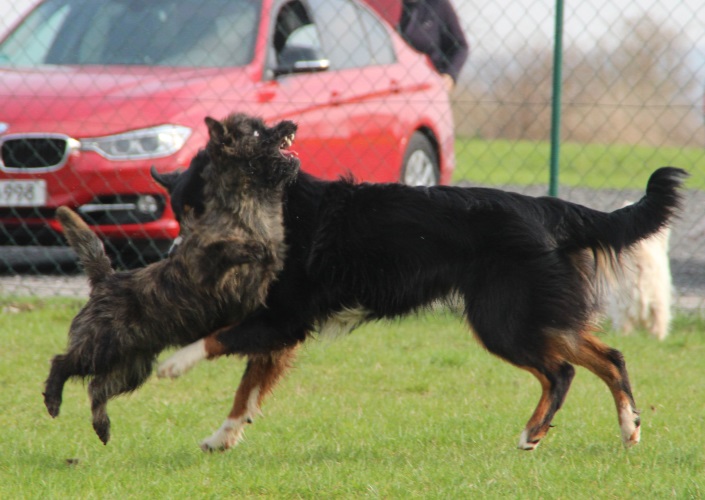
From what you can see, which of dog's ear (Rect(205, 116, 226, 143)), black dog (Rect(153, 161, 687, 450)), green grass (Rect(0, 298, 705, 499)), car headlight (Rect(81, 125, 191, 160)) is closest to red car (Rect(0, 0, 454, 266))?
car headlight (Rect(81, 125, 191, 160))

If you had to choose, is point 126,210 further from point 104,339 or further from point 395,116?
point 104,339

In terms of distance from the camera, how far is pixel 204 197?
3.89 metres

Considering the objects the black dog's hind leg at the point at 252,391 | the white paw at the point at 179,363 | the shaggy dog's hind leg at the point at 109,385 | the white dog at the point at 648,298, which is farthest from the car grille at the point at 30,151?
the white dog at the point at 648,298

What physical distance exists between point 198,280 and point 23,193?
300 centimetres

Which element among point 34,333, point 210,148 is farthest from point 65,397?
point 210,148

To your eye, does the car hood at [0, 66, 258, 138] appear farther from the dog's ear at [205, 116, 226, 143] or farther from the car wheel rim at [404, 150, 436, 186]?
the dog's ear at [205, 116, 226, 143]

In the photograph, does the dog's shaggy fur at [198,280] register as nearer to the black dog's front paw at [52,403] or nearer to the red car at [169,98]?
the black dog's front paw at [52,403]

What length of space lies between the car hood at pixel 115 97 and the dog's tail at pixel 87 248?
238cm

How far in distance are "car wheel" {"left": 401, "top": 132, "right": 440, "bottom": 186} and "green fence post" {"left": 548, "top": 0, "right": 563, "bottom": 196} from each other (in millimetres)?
1166

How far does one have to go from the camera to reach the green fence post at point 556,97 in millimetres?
6156

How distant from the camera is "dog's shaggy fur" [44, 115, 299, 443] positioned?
3.66 m

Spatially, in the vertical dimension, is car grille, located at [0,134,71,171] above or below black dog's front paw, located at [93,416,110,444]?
below

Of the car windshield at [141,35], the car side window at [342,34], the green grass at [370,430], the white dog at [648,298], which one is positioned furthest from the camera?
the car side window at [342,34]

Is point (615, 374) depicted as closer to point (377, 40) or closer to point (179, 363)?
point (179, 363)
